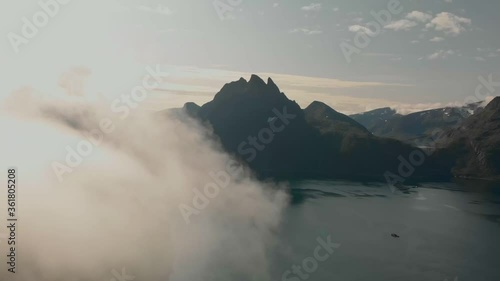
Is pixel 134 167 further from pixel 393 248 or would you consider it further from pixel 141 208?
pixel 393 248

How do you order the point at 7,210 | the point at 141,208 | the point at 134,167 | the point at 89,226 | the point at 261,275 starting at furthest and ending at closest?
the point at 261,275, the point at 134,167, the point at 141,208, the point at 89,226, the point at 7,210

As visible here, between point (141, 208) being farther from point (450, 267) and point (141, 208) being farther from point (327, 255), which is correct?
point (450, 267)

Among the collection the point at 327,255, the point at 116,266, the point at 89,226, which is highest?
the point at 89,226

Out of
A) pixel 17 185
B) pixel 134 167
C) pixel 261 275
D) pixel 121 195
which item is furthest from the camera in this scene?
pixel 261 275

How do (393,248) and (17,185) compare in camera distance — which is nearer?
(17,185)

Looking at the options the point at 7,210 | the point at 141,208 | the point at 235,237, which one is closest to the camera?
the point at 7,210

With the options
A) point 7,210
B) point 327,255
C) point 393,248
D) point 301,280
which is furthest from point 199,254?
point 7,210

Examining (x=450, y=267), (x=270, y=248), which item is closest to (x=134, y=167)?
(x=270, y=248)

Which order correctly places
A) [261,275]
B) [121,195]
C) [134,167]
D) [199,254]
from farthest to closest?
[199,254]
[261,275]
[134,167]
[121,195]

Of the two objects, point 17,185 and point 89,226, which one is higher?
point 17,185
